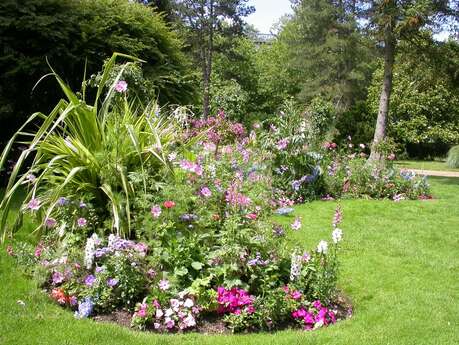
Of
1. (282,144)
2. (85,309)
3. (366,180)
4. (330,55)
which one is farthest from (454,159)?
(85,309)

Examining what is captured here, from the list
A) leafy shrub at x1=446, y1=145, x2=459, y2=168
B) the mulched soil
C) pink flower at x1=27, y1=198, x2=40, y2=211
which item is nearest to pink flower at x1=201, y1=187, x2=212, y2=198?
the mulched soil

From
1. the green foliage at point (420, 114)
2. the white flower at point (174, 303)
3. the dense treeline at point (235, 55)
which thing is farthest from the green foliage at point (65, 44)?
the green foliage at point (420, 114)

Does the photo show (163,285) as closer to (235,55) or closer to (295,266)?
(295,266)

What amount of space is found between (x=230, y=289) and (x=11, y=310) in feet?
4.58

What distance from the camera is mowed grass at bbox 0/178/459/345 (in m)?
2.88

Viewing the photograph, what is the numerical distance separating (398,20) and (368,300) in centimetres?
933

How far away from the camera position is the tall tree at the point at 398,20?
10.6 m

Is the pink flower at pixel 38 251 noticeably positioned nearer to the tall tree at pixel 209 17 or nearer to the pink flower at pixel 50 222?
the pink flower at pixel 50 222

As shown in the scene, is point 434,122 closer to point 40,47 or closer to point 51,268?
point 40,47

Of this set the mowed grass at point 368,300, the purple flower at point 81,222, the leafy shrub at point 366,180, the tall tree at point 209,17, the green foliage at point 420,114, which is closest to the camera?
the mowed grass at point 368,300

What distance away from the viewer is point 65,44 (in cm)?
708

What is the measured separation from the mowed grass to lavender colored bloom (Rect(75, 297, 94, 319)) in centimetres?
6

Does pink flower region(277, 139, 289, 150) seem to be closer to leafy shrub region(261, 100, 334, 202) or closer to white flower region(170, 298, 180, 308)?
leafy shrub region(261, 100, 334, 202)

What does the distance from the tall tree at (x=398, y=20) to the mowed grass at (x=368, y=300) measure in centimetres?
540
